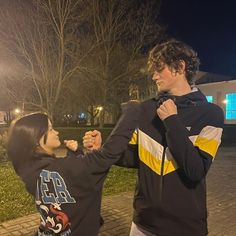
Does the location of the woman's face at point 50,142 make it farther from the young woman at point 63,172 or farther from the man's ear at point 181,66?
the man's ear at point 181,66

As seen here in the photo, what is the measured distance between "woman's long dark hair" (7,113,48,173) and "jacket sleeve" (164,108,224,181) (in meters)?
0.91

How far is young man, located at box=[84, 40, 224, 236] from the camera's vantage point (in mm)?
1868

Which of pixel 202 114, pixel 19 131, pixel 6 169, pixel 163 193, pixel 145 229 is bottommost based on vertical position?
pixel 6 169

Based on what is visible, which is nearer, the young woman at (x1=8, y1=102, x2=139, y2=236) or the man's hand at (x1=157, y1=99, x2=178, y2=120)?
the man's hand at (x1=157, y1=99, x2=178, y2=120)

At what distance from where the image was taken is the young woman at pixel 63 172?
6.65 ft

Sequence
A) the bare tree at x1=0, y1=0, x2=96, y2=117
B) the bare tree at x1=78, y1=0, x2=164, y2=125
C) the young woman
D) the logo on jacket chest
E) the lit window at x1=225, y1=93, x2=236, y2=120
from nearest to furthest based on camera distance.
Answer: the young woman → the logo on jacket chest → the bare tree at x1=0, y1=0, x2=96, y2=117 → the bare tree at x1=78, y1=0, x2=164, y2=125 → the lit window at x1=225, y1=93, x2=236, y2=120

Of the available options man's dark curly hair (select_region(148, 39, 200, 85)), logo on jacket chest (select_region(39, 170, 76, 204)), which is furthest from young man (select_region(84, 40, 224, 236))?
logo on jacket chest (select_region(39, 170, 76, 204))

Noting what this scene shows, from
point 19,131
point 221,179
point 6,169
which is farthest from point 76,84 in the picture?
point 19,131

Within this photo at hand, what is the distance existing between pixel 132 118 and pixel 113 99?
2338 cm

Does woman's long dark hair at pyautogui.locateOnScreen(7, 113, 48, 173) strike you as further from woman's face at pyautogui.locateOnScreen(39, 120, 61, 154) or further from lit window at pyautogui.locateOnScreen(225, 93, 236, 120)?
Result: lit window at pyautogui.locateOnScreen(225, 93, 236, 120)

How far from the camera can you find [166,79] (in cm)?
212

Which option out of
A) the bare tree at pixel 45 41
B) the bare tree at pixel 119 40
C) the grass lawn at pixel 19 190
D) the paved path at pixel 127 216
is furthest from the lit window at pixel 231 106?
the paved path at pixel 127 216

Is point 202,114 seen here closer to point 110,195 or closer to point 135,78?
point 110,195

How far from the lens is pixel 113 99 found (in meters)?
25.3
